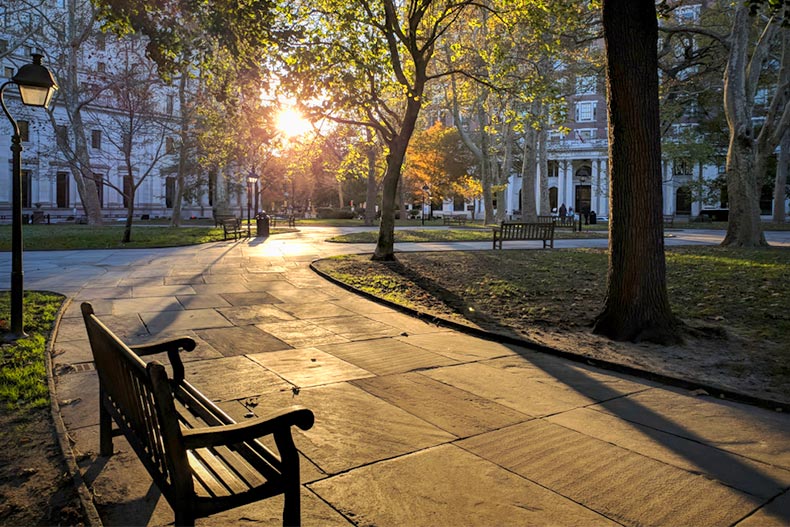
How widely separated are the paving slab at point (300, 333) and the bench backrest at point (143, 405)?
3205 mm

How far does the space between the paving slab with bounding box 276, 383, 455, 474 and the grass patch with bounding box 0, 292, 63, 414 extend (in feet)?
5.94

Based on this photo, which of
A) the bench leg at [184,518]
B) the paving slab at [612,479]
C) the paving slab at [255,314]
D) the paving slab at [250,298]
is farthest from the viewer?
the paving slab at [250,298]

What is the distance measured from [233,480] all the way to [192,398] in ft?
2.72

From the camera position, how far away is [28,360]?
18.1 ft

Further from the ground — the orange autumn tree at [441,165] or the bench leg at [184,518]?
the orange autumn tree at [441,165]

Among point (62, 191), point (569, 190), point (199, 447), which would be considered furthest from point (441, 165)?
point (199, 447)

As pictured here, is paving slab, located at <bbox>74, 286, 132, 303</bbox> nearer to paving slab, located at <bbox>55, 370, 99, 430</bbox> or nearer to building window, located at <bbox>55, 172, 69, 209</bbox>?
paving slab, located at <bbox>55, 370, 99, 430</bbox>

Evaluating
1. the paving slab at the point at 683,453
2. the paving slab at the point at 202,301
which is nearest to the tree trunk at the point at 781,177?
the paving slab at the point at 202,301

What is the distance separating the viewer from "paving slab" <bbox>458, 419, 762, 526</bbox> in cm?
290

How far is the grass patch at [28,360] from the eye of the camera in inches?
173

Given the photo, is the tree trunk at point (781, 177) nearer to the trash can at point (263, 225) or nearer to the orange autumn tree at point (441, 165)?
the orange autumn tree at point (441, 165)

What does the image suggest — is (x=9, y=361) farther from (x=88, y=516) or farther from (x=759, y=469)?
(x=759, y=469)

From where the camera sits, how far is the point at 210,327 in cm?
723

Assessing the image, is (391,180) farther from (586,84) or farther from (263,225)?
(586,84)
